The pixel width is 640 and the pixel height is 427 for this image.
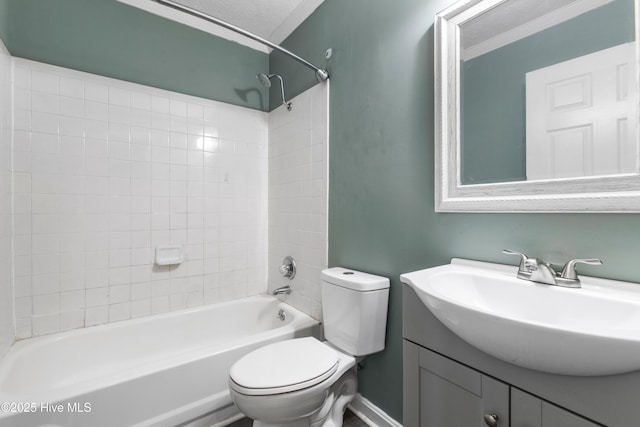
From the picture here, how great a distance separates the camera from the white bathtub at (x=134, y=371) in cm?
109

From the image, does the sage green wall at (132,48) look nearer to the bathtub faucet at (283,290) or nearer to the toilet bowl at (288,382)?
the bathtub faucet at (283,290)

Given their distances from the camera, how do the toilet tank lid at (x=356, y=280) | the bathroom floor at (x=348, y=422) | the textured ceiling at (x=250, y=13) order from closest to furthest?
the toilet tank lid at (x=356, y=280) < the bathroom floor at (x=348, y=422) < the textured ceiling at (x=250, y=13)

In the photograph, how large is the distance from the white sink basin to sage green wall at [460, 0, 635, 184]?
382 millimetres

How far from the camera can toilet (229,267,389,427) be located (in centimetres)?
106

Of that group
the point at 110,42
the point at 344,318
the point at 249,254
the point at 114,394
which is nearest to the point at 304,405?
the point at 344,318

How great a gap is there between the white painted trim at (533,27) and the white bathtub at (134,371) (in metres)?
1.62

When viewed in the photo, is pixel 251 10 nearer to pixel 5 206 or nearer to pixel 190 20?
pixel 190 20

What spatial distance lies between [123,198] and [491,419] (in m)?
2.09

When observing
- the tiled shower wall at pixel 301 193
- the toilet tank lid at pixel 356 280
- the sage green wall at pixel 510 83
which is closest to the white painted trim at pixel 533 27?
the sage green wall at pixel 510 83

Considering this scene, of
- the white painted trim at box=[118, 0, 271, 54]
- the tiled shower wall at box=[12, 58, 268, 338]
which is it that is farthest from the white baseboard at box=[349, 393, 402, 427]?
the white painted trim at box=[118, 0, 271, 54]

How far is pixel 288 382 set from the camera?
1067 mm

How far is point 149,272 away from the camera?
6.17ft

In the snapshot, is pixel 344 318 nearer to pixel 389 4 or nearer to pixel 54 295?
pixel 389 4

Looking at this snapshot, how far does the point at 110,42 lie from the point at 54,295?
5.11 feet
